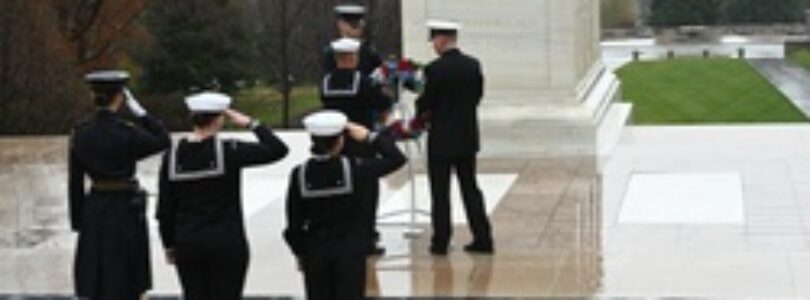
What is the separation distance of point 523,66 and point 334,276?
787cm

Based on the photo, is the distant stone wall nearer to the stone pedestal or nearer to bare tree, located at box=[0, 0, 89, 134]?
bare tree, located at box=[0, 0, 89, 134]

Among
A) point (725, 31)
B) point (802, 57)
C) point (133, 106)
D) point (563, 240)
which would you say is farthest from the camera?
point (725, 31)

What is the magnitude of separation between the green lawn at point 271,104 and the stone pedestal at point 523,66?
26.9 meters

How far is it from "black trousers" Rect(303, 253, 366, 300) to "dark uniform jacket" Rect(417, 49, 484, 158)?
2752 mm

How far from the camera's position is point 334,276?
6855 millimetres

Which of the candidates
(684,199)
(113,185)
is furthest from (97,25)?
(113,185)

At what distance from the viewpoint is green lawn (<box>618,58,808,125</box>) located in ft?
102

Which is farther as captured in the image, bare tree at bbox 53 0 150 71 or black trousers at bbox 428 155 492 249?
bare tree at bbox 53 0 150 71

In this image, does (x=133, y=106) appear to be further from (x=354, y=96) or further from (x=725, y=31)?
(x=725, y=31)

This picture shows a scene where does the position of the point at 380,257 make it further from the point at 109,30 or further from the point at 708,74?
the point at 708,74

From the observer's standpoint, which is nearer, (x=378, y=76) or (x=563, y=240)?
(x=378, y=76)

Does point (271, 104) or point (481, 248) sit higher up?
point (481, 248)

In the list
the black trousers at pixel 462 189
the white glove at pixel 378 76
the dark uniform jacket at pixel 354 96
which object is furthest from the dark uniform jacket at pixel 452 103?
the dark uniform jacket at pixel 354 96

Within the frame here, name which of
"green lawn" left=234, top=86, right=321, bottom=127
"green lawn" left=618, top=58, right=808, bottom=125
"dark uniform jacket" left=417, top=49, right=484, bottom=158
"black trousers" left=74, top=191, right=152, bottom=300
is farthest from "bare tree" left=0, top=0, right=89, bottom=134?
"green lawn" left=234, top=86, right=321, bottom=127
